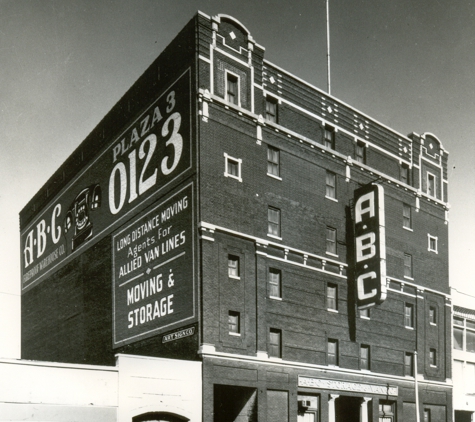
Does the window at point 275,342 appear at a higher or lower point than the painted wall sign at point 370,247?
lower

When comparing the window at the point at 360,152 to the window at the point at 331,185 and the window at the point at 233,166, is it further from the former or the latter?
the window at the point at 233,166

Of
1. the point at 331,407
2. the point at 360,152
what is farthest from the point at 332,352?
the point at 360,152

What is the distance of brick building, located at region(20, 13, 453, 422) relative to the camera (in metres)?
35.7

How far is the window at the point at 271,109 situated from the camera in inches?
1589

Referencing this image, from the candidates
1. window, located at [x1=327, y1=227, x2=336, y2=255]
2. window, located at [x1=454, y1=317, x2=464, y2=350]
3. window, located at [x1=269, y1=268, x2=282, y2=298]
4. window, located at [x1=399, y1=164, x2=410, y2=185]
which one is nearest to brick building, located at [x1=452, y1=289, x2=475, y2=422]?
window, located at [x1=454, y1=317, x2=464, y2=350]

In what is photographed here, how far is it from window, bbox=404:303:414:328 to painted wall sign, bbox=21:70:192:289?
18.8m

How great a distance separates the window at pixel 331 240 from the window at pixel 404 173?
8943 millimetres

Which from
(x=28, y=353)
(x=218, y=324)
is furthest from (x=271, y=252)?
(x=28, y=353)

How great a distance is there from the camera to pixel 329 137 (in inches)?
1738

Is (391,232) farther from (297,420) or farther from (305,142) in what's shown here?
(297,420)

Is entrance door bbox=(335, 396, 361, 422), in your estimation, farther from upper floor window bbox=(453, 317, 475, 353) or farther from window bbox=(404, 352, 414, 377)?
upper floor window bbox=(453, 317, 475, 353)

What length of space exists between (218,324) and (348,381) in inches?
422

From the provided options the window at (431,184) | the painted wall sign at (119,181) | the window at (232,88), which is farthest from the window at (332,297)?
the window at (431,184)

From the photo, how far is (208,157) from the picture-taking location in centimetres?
3597
